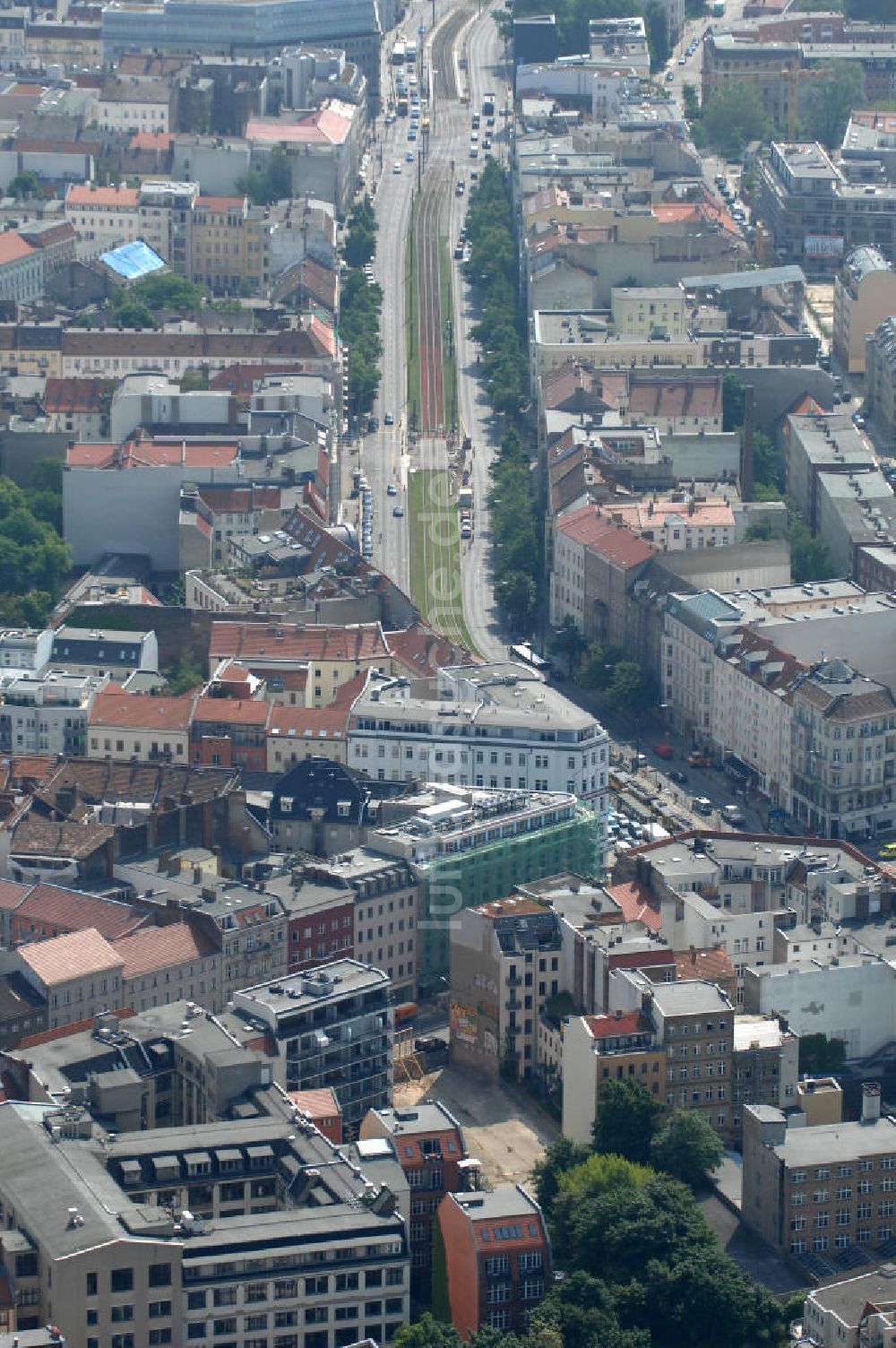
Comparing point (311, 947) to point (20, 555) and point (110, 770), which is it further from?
point (20, 555)

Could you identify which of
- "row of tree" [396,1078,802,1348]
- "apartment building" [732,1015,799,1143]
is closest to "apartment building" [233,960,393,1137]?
"row of tree" [396,1078,802,1348]

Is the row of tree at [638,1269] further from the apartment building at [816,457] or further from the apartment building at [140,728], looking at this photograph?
the apartment building at [816,457]

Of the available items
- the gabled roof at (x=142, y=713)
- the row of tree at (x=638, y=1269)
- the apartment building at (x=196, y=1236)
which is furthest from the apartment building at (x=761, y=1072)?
the gabled roof at (x=142, y=713)

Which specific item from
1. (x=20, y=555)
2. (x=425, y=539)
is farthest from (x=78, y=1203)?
(x=425, y=539)

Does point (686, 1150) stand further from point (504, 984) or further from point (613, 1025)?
point (504, 984)

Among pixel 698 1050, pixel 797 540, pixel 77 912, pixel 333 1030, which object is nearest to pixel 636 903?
pixel 698 1050
